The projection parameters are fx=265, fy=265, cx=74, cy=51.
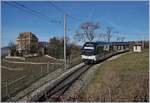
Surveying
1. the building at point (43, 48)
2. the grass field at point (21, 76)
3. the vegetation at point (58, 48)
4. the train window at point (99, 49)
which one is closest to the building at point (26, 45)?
the building at point (43, 48)

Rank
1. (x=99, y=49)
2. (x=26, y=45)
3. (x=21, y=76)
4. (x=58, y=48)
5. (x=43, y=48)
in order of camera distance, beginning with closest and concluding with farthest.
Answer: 1. (x=21, y=76)
2. (x=99, y=49)
3. (x=58, y=48)
4. (x=43, y=48)
5. (x=26, y=45)

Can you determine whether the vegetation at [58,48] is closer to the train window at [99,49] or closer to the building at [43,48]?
the building at [43,48]

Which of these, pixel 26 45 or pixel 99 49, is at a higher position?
pixel 26 45

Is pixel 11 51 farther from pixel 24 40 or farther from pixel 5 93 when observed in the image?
pixel 5 93

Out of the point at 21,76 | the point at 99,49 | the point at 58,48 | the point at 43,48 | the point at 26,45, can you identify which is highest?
the point at 26,45

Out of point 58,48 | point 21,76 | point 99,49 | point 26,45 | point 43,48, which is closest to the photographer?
point 21,76

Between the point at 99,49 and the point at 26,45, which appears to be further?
the point at 26,45

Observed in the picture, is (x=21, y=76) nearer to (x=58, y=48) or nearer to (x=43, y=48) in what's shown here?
(x=58, y=48)

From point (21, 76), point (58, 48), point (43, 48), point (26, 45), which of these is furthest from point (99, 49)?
point (26, 45)

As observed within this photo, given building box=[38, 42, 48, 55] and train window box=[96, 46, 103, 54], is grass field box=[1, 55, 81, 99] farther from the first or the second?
building box=[38, 42, 48, 55]

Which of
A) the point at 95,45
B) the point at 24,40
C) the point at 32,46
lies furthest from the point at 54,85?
the point at 24,40

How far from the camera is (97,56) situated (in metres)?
31.3

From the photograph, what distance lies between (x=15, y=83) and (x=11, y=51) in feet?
151

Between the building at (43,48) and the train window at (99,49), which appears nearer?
the train window at (99,49)
